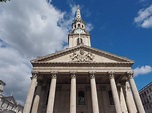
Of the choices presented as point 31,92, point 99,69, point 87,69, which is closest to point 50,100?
point 31,92

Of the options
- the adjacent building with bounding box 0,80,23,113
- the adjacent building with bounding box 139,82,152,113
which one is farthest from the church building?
the adjacent building with bounding box 0,80,23,113

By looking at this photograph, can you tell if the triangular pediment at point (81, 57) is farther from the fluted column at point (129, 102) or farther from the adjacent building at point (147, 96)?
the adjacent building at point (147, 96)

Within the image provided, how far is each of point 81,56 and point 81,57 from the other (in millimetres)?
226

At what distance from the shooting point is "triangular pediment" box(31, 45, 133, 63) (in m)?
24.7

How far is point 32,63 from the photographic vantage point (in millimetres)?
24047

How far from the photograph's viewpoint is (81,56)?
25.2 m

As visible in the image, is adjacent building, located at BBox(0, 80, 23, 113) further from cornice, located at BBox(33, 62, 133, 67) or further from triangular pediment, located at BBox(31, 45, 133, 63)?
triangular pediment, located at BBox(31, 45, 133, 63)

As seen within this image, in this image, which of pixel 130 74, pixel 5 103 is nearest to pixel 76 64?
pixel 130 74

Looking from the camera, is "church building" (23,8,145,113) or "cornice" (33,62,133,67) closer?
"church building" (23,8,145,113)

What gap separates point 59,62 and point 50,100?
6.50 m

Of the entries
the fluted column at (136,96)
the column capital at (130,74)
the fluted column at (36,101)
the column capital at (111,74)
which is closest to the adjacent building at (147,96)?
the column capital at (130,74)

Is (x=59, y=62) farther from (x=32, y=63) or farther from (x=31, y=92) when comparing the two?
(x=31, y=92)

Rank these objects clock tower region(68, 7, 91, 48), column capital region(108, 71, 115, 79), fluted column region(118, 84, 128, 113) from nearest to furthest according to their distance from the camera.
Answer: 1. column capital region(108, 71, 115, 79)
2. fluted column region(118, 84, 128, 113)
3. clock tower region(68, 7, 91, 48)

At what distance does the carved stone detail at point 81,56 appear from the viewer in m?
24.7
